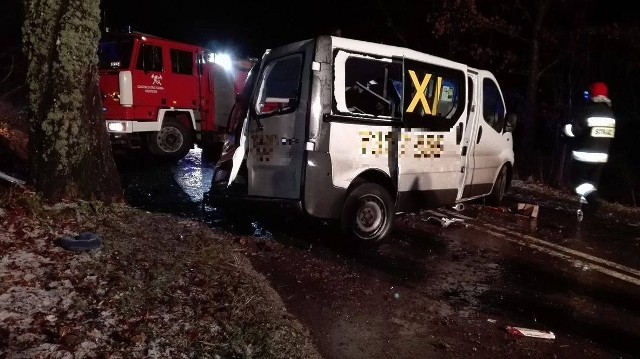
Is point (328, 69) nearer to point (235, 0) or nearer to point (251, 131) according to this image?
point (251, 131)

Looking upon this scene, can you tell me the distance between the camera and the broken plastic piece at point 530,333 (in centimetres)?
388

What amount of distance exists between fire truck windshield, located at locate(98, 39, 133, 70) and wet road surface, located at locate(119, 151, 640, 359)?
3.83 m

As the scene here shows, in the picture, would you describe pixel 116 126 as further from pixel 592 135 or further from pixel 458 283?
pixel 592 135

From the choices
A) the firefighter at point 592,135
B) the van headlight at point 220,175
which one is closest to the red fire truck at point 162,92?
the van headlight at point 220,175

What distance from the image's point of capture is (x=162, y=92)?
11141 mm

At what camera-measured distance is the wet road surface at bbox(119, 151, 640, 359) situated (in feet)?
12.4

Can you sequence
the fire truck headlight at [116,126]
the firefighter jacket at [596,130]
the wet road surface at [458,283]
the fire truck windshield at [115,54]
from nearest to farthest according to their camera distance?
the wet road surface at [458,283]
the firefighter jacket at [596,130]
the fire truck headlight at [116,126]
the fire truck windshield at [115,54]

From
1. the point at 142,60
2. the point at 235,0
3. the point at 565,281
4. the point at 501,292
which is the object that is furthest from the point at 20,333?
the point at 235,0

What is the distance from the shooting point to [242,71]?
14.3m

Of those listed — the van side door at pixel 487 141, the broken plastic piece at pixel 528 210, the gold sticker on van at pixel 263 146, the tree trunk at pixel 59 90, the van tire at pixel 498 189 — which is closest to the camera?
the tree trunk at pixel 59 90

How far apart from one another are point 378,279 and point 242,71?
1049cm

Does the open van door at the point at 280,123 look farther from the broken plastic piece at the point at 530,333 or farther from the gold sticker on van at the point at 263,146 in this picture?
the broken plastic piece at the point at 530,333

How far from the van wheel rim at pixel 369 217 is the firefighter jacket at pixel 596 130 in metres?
3.50

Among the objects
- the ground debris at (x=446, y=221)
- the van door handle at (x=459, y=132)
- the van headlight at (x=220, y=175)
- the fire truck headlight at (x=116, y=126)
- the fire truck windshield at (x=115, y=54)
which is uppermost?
the fire truck windshield at (x=115, y=54)
